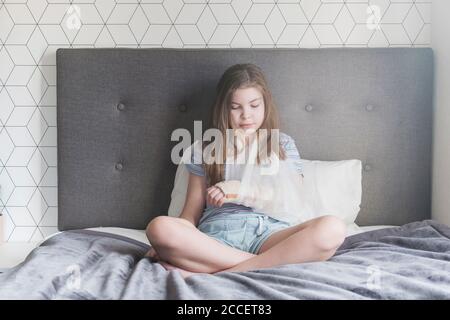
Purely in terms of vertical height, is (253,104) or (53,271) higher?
(253,104)

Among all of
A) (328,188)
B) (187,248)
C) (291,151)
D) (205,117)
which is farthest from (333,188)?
(187,248)

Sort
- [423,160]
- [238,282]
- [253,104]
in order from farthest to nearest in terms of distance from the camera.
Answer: [423,160], [253,104], [238,282]

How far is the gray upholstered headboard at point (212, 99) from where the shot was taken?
5.55 ft

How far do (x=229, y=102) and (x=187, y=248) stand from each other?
0.50m

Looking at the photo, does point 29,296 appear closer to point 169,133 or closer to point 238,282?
point 238,282

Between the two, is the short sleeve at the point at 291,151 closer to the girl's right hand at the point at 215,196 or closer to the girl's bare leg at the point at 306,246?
the girl's right hand at the point at 215,196

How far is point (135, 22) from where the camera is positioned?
1756 millimetres

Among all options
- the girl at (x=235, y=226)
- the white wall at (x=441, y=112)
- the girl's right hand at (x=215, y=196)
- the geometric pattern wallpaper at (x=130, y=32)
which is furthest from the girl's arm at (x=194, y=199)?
the white wall at (x=441, y=112)

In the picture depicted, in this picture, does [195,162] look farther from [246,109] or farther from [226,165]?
[246,109]

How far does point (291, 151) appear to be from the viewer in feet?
5.16
